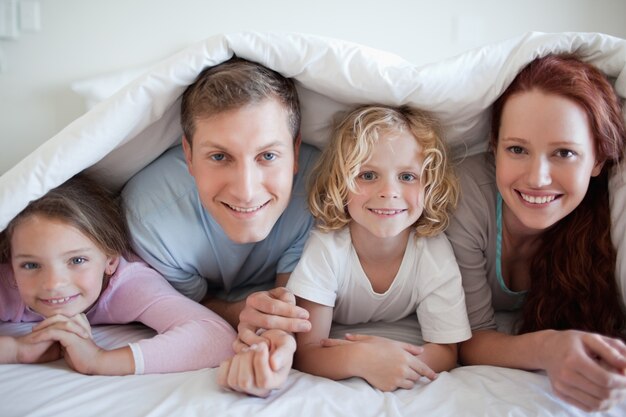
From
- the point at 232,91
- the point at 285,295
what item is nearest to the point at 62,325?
the point at 285,295

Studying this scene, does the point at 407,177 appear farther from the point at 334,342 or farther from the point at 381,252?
the point at 334,342

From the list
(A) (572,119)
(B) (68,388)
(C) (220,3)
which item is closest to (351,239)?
(A) (572,119)

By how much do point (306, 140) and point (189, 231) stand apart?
0.99 ft

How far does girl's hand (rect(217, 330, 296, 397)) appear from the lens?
0.79 metres

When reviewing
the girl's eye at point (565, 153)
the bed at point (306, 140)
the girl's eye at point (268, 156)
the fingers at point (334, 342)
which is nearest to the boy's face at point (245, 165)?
the girl's eye at point (268, 156)

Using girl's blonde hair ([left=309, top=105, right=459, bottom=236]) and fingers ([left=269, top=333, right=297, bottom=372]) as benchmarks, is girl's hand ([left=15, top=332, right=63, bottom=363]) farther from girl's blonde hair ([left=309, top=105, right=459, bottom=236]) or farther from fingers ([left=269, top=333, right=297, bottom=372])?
girl's blonde hair ([left=309, top=105, right=459, bottom=236])

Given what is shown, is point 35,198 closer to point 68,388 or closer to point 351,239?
point 68,388

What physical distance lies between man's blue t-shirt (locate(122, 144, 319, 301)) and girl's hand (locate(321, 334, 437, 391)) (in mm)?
275

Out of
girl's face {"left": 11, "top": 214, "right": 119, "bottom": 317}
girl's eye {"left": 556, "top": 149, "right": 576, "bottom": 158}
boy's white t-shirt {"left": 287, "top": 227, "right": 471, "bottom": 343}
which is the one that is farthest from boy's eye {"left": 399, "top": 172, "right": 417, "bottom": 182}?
girl's face {"left": 11, "top": 214, "right": 119, "bottom": 317}

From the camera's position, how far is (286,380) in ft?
2.84

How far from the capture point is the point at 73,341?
0.90m

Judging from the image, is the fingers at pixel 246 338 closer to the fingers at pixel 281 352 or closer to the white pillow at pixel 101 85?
the fingers at pixel 281 352

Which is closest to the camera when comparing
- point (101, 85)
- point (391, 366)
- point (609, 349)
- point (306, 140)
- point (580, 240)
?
point (609, 349)

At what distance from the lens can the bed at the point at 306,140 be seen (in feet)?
2.60
